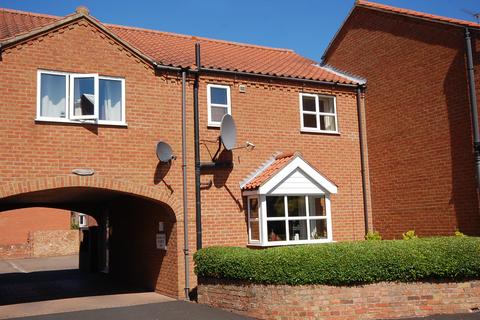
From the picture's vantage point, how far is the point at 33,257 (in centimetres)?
3759

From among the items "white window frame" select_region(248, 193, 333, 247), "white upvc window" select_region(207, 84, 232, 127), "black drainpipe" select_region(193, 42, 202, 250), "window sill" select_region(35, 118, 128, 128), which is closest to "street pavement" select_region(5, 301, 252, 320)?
"black drainpipe" select_region(193, 42, 202, 250)

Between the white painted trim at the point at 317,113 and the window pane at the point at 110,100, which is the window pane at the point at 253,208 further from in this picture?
the window pane at the point at 110,100

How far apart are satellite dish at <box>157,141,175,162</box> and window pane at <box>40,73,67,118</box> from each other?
2.39 meters

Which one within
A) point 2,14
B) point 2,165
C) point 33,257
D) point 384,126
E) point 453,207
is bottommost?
point 33,257

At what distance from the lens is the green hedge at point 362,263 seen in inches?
407

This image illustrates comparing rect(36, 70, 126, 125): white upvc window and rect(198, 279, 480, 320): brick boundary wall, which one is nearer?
rect(198, 279, 480, 320): brick boundary wall

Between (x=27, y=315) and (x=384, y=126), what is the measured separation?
36.5ft

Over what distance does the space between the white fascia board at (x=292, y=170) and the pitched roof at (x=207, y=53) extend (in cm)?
293

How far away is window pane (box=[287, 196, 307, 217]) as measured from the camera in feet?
47.1

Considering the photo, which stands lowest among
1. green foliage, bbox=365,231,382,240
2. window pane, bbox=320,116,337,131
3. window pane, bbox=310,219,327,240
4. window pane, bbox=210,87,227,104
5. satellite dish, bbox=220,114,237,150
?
green foliage, bbox=365,231,382,240

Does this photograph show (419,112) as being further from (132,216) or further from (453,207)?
(132,216)

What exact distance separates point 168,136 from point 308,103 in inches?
193

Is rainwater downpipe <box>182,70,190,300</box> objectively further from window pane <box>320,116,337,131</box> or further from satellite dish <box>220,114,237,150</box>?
window pane <box>320,116,337,131</box>

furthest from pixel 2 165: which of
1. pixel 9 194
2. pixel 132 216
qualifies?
pixel 132 216
